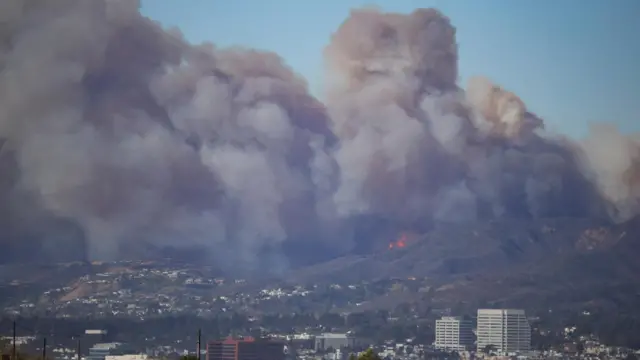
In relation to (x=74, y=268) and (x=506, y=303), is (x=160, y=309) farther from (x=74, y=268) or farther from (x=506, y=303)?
(x=506, y=303)

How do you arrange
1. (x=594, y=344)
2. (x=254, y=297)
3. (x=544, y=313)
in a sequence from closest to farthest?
(x=594, y=344) → (x=544, y=313) → (x=254, y=297)

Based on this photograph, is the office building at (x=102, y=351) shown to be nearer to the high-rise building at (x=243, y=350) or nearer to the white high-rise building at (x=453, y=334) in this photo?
the high-rise building at (x=243, y=350)

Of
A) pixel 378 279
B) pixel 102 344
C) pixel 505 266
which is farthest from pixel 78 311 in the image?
pixel 505 266

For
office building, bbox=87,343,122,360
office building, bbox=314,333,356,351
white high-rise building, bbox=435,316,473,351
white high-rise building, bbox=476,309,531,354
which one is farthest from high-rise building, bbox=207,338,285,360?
white high-rise building, bbox=476,309,531,354

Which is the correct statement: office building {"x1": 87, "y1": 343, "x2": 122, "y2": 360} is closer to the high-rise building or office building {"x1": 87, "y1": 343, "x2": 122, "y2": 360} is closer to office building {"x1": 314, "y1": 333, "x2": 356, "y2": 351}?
the high-rise building

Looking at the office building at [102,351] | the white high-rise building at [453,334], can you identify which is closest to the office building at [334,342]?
the white high-rise building at [453,334]
